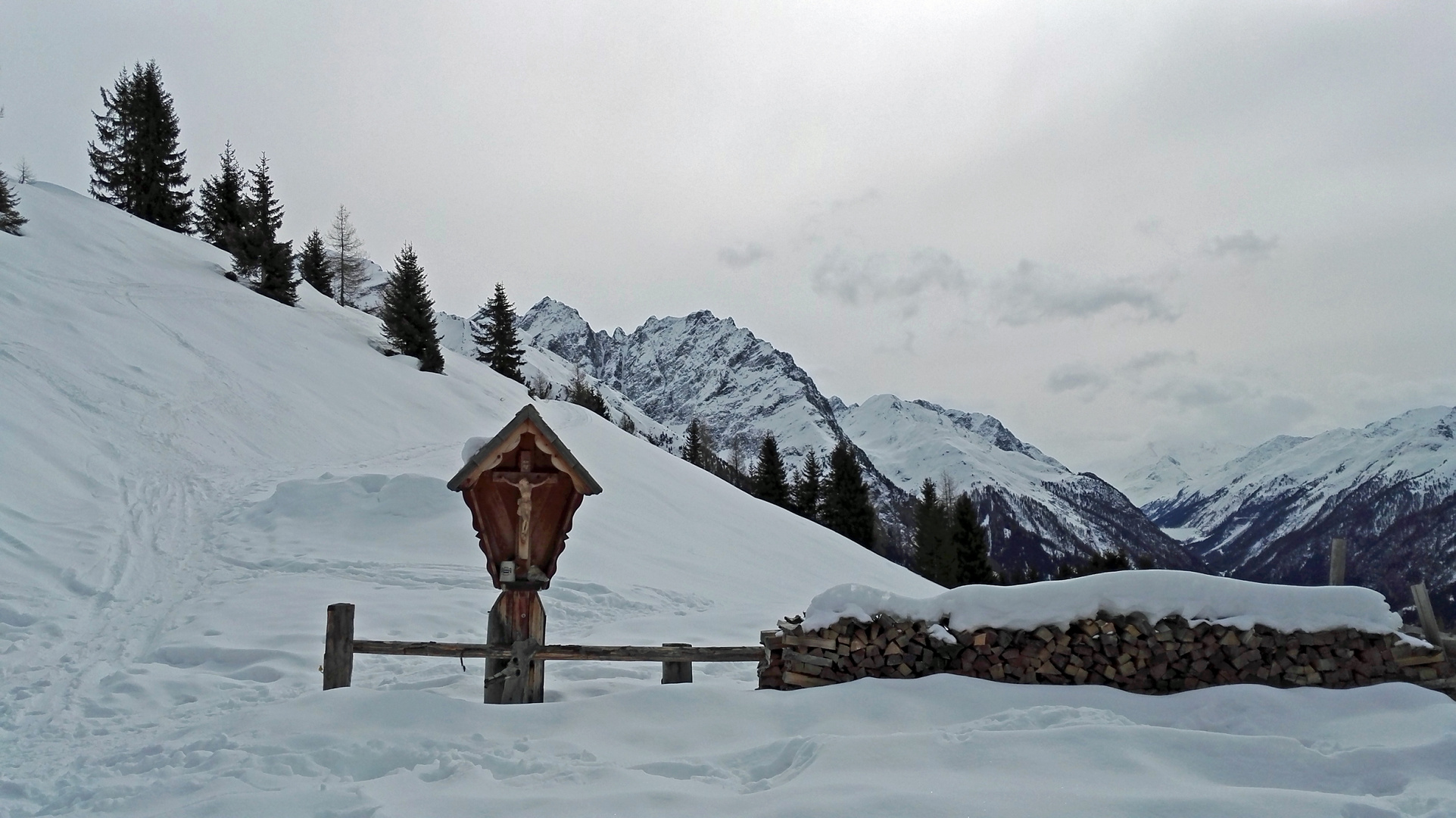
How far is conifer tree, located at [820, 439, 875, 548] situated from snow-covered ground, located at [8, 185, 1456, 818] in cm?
1872

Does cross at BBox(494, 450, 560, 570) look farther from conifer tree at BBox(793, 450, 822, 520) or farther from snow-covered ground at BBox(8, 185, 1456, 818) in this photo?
conifer tree at BBox(793, 450, 822, 520)

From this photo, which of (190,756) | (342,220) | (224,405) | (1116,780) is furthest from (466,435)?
(342,220)

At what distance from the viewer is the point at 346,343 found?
101 ft

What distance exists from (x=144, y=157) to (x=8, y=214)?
19674 mm

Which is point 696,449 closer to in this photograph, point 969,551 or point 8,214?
point 969,551

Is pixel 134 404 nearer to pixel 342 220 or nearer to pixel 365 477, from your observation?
pixel 365 477

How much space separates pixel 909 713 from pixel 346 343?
29.8 meters

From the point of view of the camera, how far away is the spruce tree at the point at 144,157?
42.1 meters

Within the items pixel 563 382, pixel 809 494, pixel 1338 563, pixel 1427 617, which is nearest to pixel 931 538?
pixel 809 494

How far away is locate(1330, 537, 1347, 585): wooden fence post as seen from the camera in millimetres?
7555

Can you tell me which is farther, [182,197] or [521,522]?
[182,197]

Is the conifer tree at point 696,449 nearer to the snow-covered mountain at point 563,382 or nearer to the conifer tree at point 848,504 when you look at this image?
the snow-covered mountain at point 563,382

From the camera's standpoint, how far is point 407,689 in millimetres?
6395

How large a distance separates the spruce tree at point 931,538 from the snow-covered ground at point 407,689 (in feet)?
54.4
